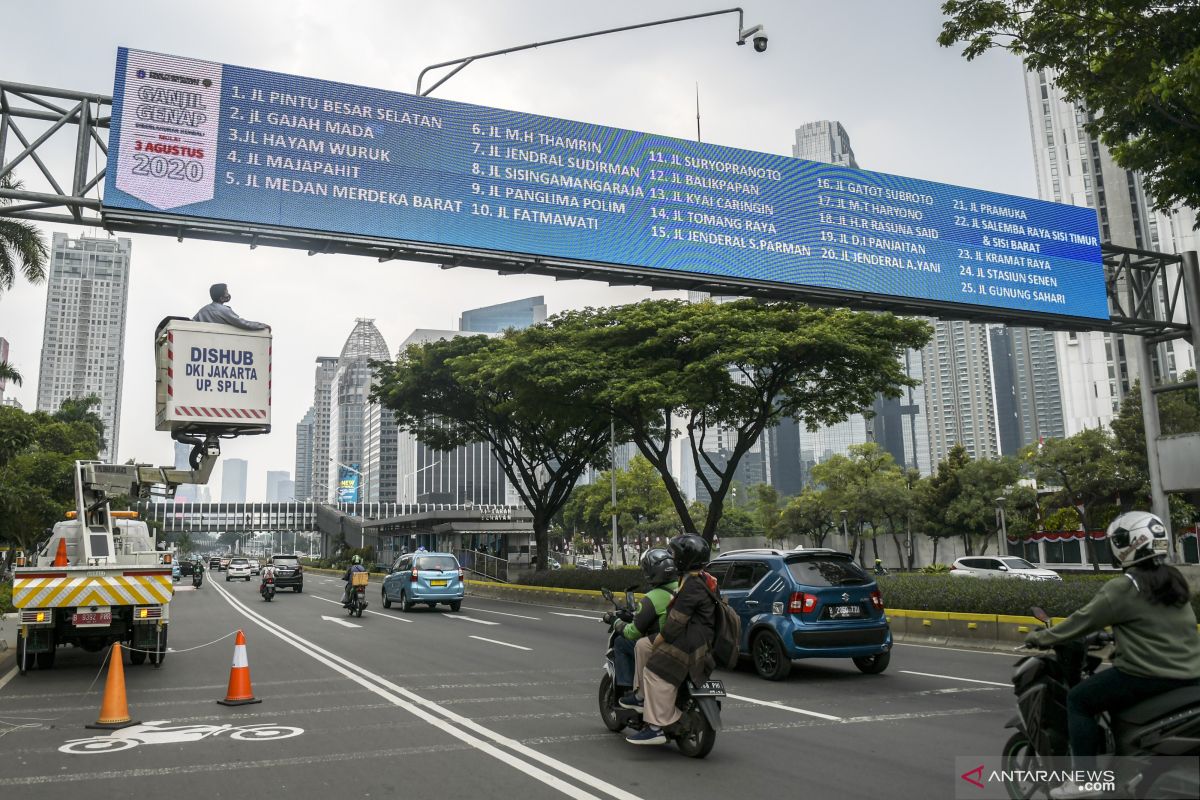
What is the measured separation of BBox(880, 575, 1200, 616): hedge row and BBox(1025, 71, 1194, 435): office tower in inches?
4406

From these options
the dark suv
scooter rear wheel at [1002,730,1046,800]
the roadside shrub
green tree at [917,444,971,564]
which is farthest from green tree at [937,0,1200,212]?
green tree at [917,444,971,564]

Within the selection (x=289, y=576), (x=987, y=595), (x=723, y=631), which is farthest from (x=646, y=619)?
(x=289, y=576)

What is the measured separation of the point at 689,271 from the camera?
1650 centimetres

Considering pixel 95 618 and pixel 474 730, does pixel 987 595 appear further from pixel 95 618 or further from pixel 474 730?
pixel 95 618

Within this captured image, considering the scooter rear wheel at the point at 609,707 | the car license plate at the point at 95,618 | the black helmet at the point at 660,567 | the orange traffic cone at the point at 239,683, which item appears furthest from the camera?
the car license plate at the point at 95,618

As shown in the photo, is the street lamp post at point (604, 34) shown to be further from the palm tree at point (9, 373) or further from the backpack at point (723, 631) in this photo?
the palm tree at point (9, 373)

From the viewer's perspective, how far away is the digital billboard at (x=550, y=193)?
536 inches

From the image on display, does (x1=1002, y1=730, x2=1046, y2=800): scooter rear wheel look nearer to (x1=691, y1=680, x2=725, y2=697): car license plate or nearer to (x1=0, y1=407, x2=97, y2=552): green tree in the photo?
(x1=691, y1=680, x2=725, y2=697): car license plate

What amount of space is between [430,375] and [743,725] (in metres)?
27.0

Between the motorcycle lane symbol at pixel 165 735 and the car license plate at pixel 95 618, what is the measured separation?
14.1ft

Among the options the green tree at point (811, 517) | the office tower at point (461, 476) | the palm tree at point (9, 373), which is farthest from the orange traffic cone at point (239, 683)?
the office tower at point (461, 476)

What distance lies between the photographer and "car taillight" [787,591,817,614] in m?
11.4

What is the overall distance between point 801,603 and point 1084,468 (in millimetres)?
43715

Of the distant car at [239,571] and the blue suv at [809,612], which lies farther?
the distant car at [239,571]
